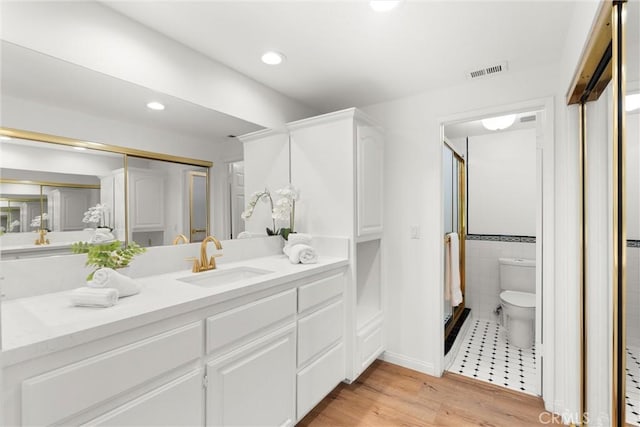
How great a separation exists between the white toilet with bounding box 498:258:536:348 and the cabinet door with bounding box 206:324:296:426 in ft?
7.58

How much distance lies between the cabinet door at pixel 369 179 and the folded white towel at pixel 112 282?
1.44 metres

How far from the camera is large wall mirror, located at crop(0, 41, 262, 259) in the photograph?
49.2 inches

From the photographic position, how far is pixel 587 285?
1656 millimetres

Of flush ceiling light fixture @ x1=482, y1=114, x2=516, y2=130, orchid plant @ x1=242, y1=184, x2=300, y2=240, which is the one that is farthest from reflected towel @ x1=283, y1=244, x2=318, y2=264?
flush ceiling light fixture @ x1=482, y1=114, x2=516, y2=130

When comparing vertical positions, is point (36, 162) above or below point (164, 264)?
above

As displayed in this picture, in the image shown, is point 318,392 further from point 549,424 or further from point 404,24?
point 404,24

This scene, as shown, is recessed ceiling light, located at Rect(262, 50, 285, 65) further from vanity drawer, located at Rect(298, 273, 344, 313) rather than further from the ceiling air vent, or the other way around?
vanity drawer, located at Rect(298, 273, 344, 313)

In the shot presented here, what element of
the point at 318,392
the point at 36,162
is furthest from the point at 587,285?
the point at 36,162

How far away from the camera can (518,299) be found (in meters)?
3.02

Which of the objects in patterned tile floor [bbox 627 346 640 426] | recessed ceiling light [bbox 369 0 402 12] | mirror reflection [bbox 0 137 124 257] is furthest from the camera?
recessed ceiling light [bbox 369 0 402 12]

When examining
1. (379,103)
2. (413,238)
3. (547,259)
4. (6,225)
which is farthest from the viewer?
(379,103)

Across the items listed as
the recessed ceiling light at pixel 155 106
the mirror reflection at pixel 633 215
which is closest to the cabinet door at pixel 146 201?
the recessed ceiling light at pixel 155 106

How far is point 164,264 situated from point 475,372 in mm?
2435

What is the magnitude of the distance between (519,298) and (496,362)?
0.79 m
